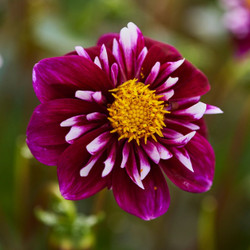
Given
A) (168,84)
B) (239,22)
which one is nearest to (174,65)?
(168,84)

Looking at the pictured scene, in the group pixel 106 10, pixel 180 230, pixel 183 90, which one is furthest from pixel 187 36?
pixel 183 90

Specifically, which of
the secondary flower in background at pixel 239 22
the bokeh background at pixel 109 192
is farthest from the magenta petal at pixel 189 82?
the secondary flower in background at pixel 239 22

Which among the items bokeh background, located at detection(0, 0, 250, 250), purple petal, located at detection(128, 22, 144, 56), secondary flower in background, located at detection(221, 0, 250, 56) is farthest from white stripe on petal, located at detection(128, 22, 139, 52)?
secondary flower in background, located at detection(221, 0, 250, 56)

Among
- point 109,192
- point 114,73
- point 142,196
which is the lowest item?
point 109,192

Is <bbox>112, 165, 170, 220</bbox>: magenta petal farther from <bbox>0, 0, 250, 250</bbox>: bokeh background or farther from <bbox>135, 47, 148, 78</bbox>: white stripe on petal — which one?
<bbox>0, 0, 250, 250</bbox>: bokeh background

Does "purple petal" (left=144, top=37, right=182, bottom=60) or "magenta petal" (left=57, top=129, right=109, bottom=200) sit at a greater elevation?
"purple petal" (left=144, top=37, right=182, bottom=60)

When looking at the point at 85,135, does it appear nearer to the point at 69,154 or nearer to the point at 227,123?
the point at 69,154

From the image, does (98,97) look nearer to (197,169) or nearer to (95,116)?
(95,116)
